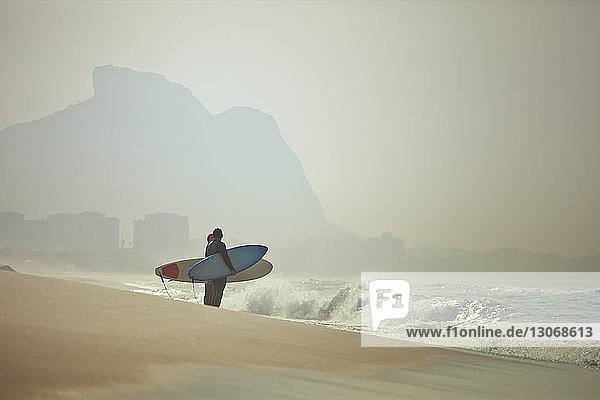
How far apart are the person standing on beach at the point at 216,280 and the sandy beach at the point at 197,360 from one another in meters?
2.16

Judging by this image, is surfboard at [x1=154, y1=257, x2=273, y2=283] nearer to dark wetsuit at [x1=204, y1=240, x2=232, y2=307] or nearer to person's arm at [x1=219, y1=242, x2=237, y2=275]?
dark wetsuit at [x1=204, y1=240, x2=232, y2=307]

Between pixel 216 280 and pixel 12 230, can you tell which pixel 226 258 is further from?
pixel 12 230

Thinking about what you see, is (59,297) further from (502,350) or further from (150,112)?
(150,112)

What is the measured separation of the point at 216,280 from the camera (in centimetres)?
549

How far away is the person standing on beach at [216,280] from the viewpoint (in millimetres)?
5324

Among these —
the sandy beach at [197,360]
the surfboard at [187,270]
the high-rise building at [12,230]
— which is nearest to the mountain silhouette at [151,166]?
the high-rise building at [12,230]

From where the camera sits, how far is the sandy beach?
1748 millimetres

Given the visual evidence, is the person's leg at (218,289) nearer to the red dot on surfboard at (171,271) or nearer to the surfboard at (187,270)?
the surfboard at (187,270)

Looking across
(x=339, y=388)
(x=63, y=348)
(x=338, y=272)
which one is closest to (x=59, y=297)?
(x=63, y=348)

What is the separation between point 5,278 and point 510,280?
10388mm

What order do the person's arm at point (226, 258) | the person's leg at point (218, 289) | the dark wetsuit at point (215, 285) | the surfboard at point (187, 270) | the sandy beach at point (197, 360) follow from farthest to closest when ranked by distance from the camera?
the surfboard at point (187, 270) → the person's leg at point (218, 289) → the dark wetsuit at point (215, 285) → the person's arm at point (226, 258) → the sandy beach at point (197, 360)

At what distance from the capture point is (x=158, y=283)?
1332cm

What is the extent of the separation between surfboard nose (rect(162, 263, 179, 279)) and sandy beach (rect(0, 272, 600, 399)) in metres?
3.09

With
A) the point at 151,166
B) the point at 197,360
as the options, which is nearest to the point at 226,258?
the point at 197,360
